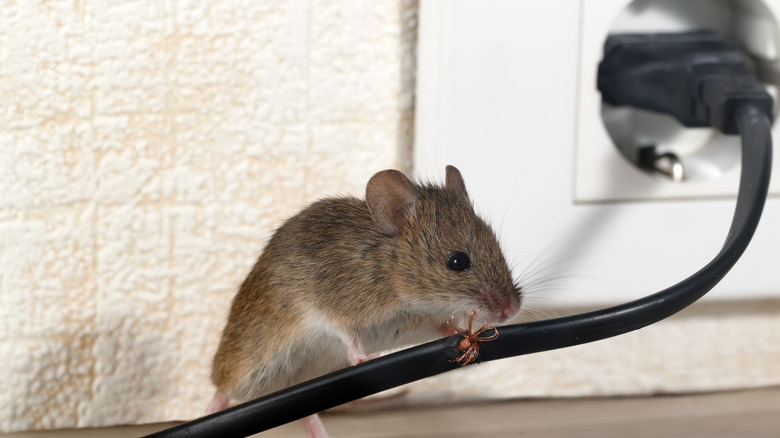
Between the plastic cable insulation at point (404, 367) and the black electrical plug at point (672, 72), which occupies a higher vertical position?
the black electrical plug at point (672, 72)

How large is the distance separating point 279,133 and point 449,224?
0.19 metres

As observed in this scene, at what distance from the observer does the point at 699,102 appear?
1.45 ft

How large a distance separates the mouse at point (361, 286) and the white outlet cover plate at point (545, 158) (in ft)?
0.36

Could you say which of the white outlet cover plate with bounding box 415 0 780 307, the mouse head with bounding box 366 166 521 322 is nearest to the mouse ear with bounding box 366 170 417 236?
the mouse head with bounding box 366 166 521 322

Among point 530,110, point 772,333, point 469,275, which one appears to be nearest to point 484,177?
point 530,110

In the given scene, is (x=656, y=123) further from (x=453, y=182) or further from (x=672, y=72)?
(x=453, y=182)

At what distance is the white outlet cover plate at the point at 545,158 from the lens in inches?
16.8

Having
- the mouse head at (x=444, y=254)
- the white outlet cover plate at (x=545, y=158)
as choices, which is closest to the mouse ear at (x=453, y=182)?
the mouse head at (x=444, y=254)

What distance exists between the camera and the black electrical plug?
0.45 m

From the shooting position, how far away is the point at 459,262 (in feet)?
1.00

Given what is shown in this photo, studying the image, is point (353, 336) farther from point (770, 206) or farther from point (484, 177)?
point (770, 206)

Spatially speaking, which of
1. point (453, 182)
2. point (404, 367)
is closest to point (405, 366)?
point (404, 367)

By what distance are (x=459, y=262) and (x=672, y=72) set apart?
24 cm

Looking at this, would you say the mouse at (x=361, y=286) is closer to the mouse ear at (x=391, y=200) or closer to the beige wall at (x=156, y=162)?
the mouse ear at (x=391, y=200)
